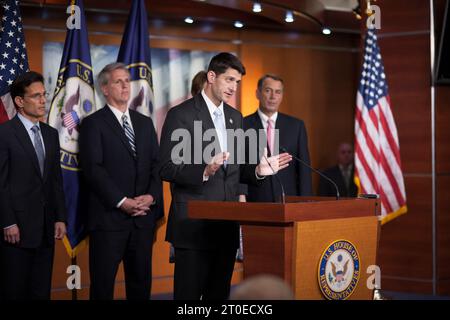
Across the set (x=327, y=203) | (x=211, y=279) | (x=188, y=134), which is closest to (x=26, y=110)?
(x=188, y=134)

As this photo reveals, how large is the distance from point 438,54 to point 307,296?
176 inches

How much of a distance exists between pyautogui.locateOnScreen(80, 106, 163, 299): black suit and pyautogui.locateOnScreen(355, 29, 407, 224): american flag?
2.54 metres

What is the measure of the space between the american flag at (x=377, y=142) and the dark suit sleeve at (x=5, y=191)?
3.61m

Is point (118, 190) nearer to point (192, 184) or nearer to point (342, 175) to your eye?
point (192, 184)

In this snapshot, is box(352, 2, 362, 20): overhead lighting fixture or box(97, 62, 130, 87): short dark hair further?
box(352, 2, 362, 20): overhead lighting fixture

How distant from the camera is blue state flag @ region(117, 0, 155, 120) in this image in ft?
20.5

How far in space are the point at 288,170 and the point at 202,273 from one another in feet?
5.83

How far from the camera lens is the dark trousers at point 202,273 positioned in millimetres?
4375

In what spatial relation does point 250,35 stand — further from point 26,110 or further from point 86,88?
point 26,110

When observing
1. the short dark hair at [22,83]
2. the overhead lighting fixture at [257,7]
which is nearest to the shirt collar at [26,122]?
the short dark hair at [22,83]

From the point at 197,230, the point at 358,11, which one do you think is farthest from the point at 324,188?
the point at 197,230

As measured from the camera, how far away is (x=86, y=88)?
6.03m

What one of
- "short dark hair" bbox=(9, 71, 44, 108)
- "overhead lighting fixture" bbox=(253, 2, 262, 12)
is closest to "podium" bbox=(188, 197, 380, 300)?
"short dark hair" bbox=(9, 71, 44, 108)

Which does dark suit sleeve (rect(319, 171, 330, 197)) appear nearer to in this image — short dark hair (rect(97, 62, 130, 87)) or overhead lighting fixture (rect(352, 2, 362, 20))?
overhead lighting fixture (rect(352, 2, 362, 20))
